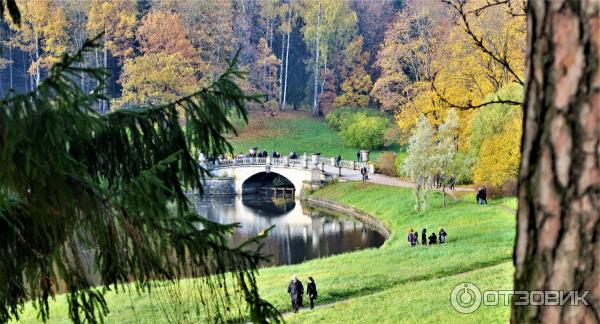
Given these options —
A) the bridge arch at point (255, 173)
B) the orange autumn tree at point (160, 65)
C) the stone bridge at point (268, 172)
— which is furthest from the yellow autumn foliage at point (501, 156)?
the orange autumn tree at point (160, 65)

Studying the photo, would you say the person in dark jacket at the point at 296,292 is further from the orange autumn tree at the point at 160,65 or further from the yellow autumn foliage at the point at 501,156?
the orange autumn tree at the point at 160,65

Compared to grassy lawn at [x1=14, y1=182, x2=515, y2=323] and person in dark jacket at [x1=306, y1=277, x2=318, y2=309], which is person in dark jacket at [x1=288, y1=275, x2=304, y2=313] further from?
grassy lawn at [x1=14, y1=182, x2=515, y2=323]

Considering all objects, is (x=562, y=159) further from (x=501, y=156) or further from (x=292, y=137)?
(x=292, y=137)

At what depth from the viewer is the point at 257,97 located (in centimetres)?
640

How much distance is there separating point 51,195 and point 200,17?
59.1m

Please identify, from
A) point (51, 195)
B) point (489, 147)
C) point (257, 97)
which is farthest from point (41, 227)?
point (489, 147)

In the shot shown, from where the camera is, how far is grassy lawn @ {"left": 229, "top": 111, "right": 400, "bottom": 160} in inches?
2260

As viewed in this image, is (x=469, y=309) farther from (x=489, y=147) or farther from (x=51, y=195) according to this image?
(x=489, y=147)

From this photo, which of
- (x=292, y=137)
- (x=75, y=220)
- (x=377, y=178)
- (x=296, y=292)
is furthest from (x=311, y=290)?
(x=292, y=137)

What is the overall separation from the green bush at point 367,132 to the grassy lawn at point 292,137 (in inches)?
29.1

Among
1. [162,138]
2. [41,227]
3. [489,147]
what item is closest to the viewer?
[41,227]

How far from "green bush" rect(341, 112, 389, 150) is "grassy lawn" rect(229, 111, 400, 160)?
0.74 metres

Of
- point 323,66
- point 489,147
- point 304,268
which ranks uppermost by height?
point 323,66

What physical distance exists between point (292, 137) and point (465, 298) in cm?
4432
